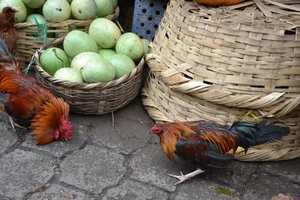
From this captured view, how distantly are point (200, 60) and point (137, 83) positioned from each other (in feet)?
2.45

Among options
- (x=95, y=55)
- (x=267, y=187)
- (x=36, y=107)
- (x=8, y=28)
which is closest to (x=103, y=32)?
(x=95, y=55)

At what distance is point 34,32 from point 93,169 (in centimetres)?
149

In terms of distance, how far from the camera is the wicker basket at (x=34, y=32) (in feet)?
12.4

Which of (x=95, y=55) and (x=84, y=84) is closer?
(x=84, y=84)

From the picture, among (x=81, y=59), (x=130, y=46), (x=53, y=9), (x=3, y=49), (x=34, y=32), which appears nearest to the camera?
(x=3, y=49)

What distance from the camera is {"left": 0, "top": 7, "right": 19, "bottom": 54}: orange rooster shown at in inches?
142

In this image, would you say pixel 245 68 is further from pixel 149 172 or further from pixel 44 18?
pixel 44 18

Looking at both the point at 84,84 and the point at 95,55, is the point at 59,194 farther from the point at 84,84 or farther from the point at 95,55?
the point at 95,55

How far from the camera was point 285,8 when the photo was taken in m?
2.95

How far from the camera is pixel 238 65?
9.42 feet

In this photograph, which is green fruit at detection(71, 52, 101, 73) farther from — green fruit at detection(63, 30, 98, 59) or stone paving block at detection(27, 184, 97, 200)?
stone paving block at detection(27, 184, 97, 200)

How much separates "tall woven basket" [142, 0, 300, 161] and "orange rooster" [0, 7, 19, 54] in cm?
135

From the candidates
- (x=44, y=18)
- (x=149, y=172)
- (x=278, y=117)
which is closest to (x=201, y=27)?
(x=278, y=117)

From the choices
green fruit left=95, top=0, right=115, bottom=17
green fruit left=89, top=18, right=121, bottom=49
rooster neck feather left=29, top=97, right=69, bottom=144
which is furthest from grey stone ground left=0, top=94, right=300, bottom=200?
green fruit left=95, top=0, right=115, bottom=17
